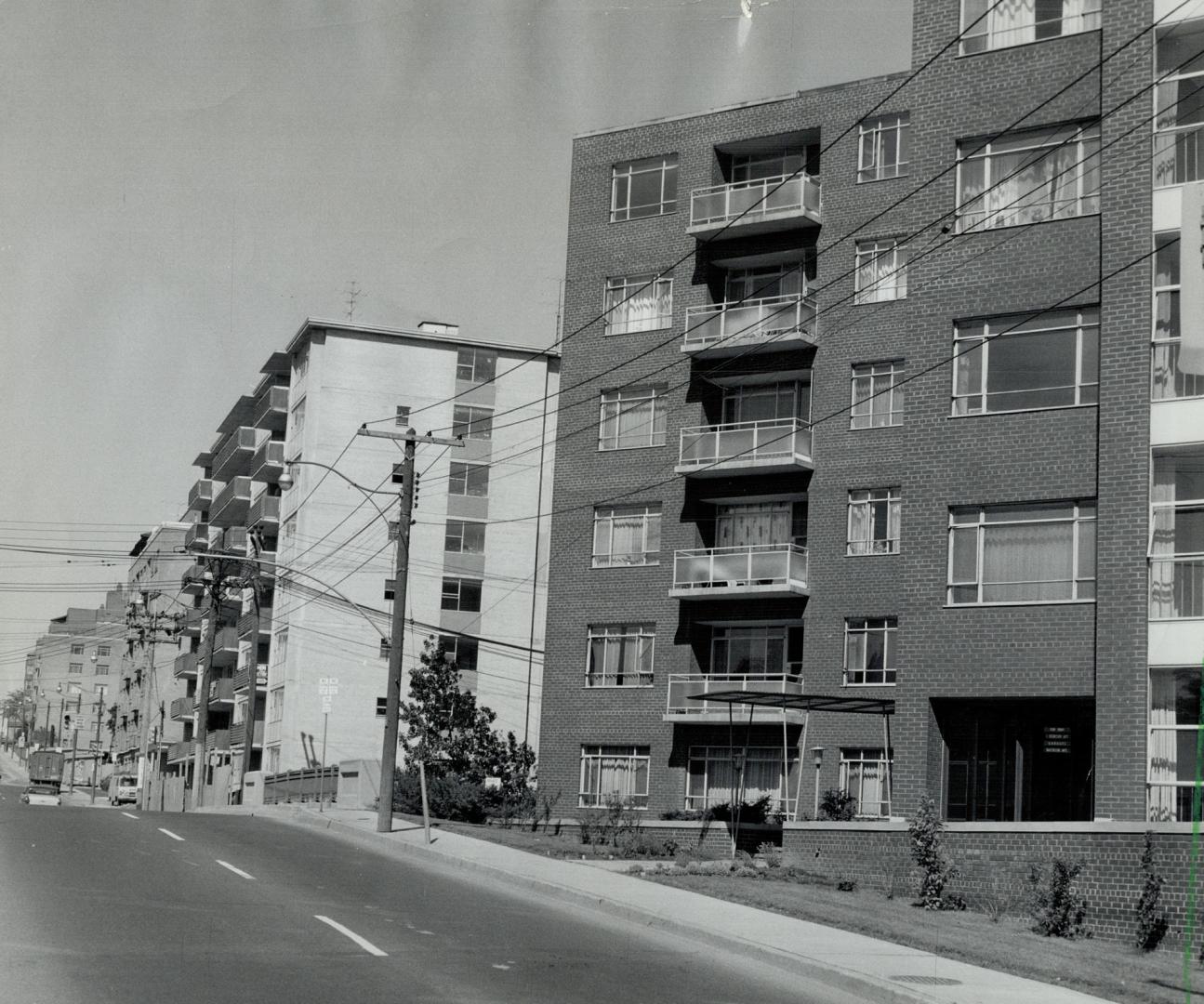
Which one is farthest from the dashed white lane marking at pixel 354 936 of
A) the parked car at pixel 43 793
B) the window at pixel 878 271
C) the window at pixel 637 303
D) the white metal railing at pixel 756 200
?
the parked car at pixel 43 793

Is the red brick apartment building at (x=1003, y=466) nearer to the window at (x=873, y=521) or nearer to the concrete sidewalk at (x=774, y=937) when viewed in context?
the window at (x=873, y=521)

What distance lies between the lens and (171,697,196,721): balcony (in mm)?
97188

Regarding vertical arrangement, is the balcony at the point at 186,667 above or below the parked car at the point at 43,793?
above

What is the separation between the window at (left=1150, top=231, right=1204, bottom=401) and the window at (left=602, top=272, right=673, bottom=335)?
23013 millimetres

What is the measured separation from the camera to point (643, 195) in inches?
1930

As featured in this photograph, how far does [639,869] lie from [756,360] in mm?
23180

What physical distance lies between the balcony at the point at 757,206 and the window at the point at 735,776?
1481 cm

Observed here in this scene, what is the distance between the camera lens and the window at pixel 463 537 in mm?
72188

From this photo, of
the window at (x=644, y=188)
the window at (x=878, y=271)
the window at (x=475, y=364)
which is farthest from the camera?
the window at (x=475, y=364)

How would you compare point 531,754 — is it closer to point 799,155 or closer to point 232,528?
point 799,155

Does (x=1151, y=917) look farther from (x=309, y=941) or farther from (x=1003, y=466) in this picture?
(x=309, y=941)

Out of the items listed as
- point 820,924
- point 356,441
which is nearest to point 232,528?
point 356,441

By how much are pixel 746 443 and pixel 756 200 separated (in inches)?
277

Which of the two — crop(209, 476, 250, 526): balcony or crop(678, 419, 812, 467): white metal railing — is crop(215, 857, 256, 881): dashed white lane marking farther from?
crop(209, 476, 250, 526): balcony
